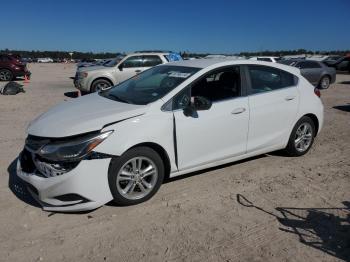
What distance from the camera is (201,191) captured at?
466cm

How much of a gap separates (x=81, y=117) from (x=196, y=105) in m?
1.39

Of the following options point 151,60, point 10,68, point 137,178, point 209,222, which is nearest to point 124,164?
point 137,178

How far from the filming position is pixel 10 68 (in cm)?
2122

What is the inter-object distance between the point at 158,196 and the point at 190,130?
914 millimetres

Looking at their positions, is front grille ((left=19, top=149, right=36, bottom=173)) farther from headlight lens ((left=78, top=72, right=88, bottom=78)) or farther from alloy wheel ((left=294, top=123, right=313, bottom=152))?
headlight lens ((left=78, top=72, right=88, bottom=78))

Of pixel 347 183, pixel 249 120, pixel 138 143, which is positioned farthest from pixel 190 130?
pixel 347 183

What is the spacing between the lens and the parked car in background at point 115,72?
44.1 feet

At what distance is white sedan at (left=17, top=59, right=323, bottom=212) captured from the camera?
384cm

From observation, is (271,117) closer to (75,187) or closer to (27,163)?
(75,187)

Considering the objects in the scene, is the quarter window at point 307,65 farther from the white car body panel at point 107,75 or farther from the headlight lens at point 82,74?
the headlight lens at point 82,74

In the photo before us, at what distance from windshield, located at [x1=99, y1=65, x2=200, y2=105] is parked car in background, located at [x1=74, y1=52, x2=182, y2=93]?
8.03m

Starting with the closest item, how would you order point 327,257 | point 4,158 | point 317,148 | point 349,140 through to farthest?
point 327,257, point 4,158, point 317,148, point 349,140

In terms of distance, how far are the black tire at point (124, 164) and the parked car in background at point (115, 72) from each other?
31.1ft

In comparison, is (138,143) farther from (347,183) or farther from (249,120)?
(347,183)
